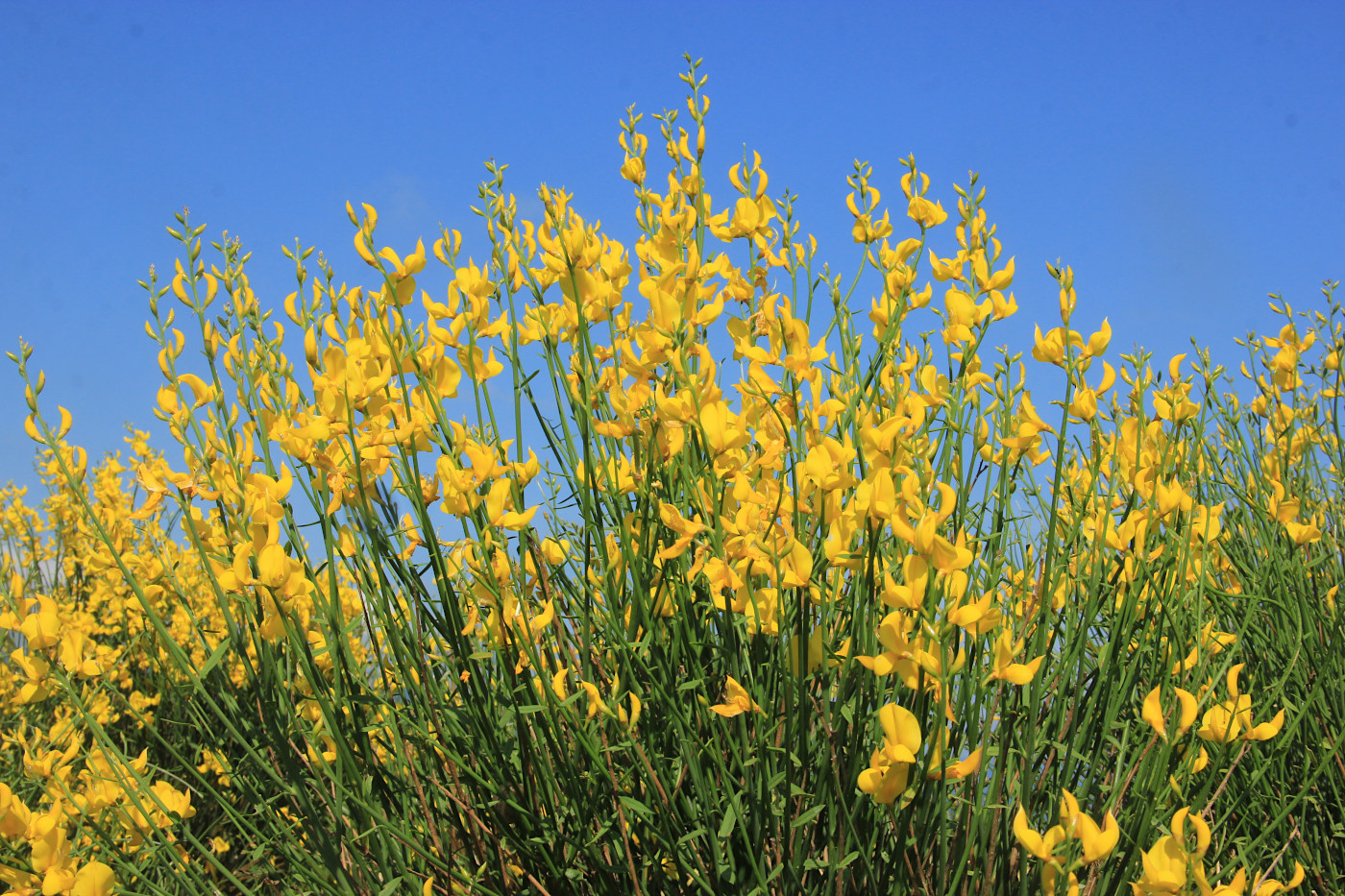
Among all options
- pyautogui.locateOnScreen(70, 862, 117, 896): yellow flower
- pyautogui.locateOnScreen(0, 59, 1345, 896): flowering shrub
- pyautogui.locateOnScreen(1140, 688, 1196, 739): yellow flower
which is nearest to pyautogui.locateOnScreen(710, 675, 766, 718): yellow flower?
pyautogui.locateOnScreen(0, 59, 1345, 896): flowering shrub

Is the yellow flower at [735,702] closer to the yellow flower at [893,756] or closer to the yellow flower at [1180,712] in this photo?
the yellow flower at [893,756]

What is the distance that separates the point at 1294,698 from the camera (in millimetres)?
2061

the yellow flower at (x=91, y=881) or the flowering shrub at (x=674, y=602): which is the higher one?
the flowering shrub at (x=674, y=602)

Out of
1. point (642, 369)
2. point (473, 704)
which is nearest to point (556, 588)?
point (473, 704)

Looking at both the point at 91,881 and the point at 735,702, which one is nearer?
the point at 735,702

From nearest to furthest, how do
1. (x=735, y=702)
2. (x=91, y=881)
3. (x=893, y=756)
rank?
(x=893, y=756) → (x=735, y=702) → (x=91, y=881)

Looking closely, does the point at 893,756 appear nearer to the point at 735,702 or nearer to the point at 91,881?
the point at 735,702

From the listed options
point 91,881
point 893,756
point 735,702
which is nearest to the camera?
point 893,756

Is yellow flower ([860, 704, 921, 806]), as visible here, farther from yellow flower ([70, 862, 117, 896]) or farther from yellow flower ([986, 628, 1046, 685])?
yellow flower ([70, 862, 117, 896])

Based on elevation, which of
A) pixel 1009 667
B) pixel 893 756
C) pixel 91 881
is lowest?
pixel 91 881

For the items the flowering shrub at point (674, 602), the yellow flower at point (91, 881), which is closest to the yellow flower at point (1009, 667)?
the flowering shrub at point (674, 602)

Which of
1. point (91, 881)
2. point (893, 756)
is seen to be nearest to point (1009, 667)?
point (893, 756)

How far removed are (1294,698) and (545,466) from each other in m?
1.79

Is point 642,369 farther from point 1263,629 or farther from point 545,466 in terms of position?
point 1263,629
